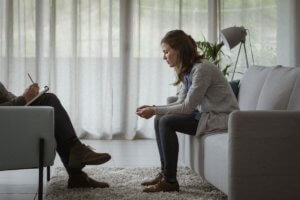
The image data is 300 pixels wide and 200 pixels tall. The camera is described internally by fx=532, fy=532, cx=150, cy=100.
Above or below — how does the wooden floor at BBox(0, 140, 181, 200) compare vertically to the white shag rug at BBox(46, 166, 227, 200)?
below

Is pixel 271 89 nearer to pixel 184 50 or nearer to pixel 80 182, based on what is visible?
pixel 184 50

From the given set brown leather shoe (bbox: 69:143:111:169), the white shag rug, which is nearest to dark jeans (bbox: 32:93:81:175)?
brown leather shoe (bbox: 69:143:111:169)

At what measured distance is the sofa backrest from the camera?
3.10 m

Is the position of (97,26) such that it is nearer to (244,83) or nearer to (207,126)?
(244,83)

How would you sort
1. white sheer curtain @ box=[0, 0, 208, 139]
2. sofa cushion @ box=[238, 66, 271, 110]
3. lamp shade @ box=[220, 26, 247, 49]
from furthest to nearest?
1. white sheer curtain @ box=[0, 0, 208, 139]
2. lamp shade @ box=[220, 26, 247, 49]
3. sofa cushion @ box=[238, 66, 271, 110]

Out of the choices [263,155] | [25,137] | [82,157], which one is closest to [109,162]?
[82,157]

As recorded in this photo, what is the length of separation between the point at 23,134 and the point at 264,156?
4.18 ft

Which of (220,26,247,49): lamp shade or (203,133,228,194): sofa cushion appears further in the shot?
(220,26,247,49): lamp shade

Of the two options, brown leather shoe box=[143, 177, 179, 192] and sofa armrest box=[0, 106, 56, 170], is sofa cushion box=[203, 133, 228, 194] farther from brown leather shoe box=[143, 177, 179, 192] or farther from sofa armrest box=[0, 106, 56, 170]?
sofa armrest box=[0, 106, 56, 170]

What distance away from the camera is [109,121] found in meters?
5.64

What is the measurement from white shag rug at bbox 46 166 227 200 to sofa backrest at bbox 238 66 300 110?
0.61m

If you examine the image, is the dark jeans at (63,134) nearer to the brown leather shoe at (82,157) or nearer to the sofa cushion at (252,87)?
the brown leather shoe at (82,157)

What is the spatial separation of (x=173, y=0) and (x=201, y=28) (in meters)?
0.42

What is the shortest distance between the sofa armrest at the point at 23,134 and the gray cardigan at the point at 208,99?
754 millimetres
